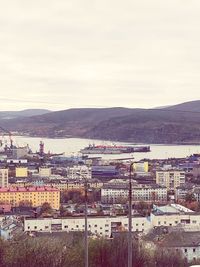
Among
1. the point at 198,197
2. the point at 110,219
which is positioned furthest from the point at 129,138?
the point at 110,219

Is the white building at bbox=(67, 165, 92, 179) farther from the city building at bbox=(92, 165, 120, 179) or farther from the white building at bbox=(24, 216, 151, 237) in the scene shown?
the white building at bbox=(24, 216, 151, 237)

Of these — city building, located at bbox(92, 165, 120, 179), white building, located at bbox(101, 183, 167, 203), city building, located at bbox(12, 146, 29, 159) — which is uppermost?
city building, located at bbox(12, 146, 29, 159)

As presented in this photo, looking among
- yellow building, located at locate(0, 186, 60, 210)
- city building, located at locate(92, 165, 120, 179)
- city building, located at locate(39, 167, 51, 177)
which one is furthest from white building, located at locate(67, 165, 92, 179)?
yellow building, located at locate(0, 186, 60, 210)

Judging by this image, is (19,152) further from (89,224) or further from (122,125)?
(89,224)

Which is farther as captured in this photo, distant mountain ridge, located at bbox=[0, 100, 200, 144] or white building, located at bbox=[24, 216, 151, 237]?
distant mountain ridge, located at bbox=[0, 100, 200, 144]

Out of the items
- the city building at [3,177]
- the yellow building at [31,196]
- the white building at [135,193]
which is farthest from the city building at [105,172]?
the yellow building at [31,196]

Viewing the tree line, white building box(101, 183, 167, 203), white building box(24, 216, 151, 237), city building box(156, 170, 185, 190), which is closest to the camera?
the tree line

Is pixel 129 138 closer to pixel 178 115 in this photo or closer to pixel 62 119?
pixel 178 115
